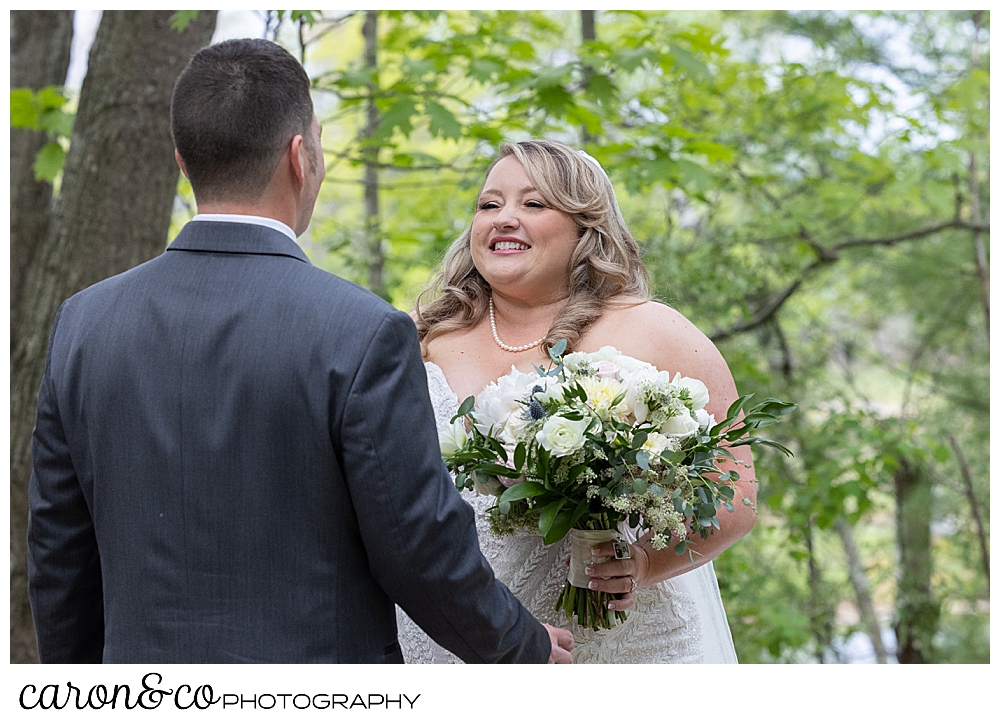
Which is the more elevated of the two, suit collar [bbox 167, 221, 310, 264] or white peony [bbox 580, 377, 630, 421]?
suit collar [bbox 167, 221, 310, 264]

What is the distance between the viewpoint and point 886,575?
24.1 feet

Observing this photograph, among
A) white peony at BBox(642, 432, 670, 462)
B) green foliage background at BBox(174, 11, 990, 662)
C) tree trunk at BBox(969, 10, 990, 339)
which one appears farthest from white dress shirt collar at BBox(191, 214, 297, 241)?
tree trunk at BBox(969, 10, 990, 339)

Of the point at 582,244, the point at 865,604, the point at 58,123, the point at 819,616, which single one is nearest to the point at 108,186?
the point at 58,123

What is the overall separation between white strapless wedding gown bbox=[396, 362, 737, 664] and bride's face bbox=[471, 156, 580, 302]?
1.28 ft

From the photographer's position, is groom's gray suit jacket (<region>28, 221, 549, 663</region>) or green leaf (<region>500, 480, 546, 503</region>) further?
green leaf (<region>500, 480, 546, 503</region>)

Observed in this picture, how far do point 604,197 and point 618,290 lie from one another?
29cm

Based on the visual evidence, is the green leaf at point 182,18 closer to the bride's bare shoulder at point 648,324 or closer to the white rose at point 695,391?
the bride's bare shoulder at point 648,324

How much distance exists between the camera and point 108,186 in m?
3.54

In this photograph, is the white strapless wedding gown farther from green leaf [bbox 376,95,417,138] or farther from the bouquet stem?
green leaf [bbox 376,95,417,138]

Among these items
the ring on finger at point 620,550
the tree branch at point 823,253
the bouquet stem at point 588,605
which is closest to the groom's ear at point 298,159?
the ring on finger at point 620,550

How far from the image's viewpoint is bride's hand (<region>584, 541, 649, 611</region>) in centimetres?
216

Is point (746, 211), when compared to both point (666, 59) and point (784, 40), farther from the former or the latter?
point (666, 59)

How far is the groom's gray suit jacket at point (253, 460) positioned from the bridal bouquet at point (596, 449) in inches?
12.2

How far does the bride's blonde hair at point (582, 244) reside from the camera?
261 cm
